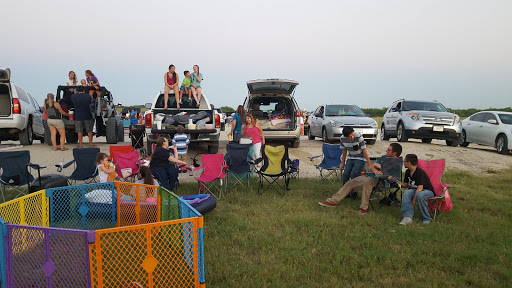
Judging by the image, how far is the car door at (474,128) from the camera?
1473 cm

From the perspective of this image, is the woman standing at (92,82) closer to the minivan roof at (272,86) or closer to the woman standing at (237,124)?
the minivan roof at (272,86)

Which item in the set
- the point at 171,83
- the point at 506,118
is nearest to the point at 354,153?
the point at 171,83

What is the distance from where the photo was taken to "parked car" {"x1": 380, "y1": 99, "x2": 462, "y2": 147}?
1391cm

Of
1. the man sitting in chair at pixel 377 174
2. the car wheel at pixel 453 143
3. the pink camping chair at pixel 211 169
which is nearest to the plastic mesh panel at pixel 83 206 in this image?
the pink camping chair at pixel 211 169

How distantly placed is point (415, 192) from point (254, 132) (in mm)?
4249

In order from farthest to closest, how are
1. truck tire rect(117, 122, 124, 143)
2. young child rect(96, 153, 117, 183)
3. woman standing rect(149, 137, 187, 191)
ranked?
truck tire rect(117, 122, 124, 143), woman standing rect(149, 137, 187, 191), young child rect(96, 153, 117, 183)

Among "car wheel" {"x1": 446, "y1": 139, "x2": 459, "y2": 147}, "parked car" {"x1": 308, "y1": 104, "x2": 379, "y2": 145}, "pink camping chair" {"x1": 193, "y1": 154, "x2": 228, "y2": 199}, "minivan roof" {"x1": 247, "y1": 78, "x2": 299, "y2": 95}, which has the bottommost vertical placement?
"car wheel" {"x1": 446, "y1": 139, "x2": 459, "y2": 147}

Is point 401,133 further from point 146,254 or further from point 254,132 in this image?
point 146,254

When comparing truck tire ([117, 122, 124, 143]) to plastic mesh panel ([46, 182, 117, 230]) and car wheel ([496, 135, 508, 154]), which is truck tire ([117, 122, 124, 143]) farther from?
car wheel ([496, 135, 508, 154])

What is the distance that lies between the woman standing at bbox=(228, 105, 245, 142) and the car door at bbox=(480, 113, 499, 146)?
880 centimetres

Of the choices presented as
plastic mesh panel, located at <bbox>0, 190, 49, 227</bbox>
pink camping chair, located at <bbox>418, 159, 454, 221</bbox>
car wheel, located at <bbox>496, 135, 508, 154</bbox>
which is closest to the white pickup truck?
plastic mesh panel, located at <bbox>0, 190, 49, 227</bbox>

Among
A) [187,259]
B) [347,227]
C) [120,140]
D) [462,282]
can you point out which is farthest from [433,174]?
[120,140]

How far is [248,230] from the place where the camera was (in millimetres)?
5352

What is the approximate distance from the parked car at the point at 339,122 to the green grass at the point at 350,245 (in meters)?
6.66
